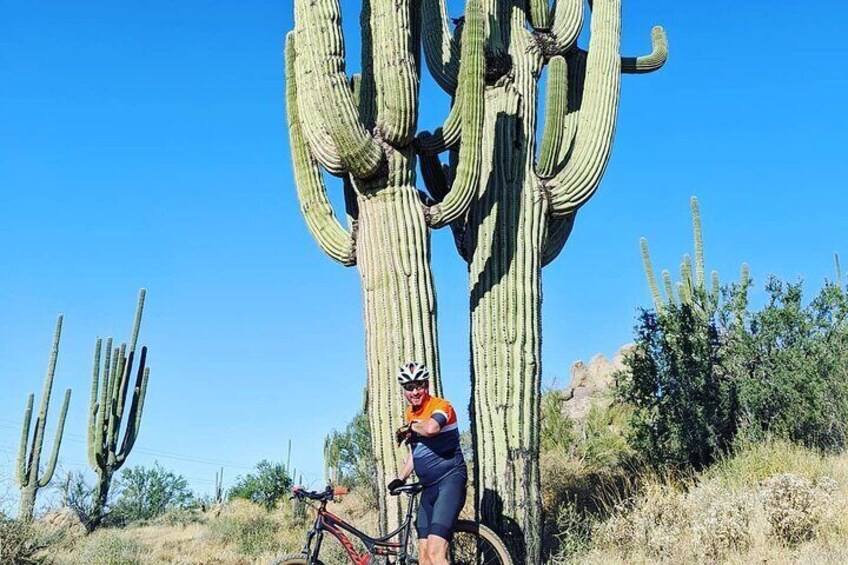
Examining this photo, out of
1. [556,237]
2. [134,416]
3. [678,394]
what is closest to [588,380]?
[134,416]

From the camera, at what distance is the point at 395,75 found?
8008 millimetres

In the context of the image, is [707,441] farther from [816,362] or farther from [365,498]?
[365,498]

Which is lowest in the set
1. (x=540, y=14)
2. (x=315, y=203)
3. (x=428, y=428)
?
(x=428, y=428)

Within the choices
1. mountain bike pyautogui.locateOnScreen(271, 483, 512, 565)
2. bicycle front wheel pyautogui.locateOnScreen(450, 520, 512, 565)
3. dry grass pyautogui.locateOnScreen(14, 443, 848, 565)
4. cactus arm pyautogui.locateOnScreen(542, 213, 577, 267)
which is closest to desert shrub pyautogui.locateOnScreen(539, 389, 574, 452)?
dry grass pyautogui.locateOnScreen(14, 443, 848, 565)

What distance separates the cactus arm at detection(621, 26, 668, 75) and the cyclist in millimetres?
6431

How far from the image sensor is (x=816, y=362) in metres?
12.7

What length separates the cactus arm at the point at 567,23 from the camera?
10.3 m

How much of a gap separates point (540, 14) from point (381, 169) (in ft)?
11.5

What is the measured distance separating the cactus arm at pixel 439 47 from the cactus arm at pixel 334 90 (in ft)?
6.65

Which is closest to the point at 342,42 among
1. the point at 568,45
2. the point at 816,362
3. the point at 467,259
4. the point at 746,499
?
the point at 467,259

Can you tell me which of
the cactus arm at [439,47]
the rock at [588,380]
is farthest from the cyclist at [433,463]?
the rock at [588,380]

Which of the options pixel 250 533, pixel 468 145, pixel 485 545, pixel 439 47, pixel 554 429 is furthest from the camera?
pixel 554 429

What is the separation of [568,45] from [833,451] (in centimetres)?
669

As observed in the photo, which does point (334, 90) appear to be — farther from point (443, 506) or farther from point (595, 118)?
point (443, 506)
